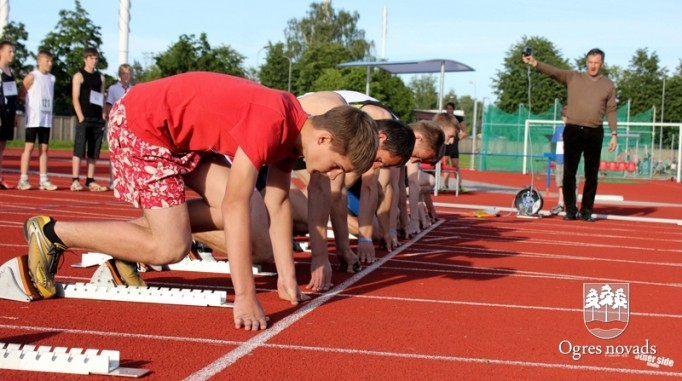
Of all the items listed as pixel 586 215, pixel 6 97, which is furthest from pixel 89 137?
pixel 586 215

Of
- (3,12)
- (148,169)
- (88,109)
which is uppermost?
(3,12)

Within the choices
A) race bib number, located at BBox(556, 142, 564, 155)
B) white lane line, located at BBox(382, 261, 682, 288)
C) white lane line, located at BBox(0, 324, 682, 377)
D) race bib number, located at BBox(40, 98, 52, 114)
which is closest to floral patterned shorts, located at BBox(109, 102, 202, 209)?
white lane line, located at BBox(0, 324, 682, 377)

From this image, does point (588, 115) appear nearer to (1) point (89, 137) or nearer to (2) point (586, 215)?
(2) point (586, 215)

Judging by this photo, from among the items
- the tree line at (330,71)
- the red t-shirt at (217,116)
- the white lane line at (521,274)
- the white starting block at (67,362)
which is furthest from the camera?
the tree line at (330,71)

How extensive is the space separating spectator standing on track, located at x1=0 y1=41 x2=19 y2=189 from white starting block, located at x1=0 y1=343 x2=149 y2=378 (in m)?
10.6

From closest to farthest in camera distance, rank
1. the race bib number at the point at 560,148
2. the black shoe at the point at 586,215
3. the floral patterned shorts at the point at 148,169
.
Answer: the floral patterned shorts at the point at 148,169 → the black shoe at the point at 586,215 → the race bib number at the point at 560,148

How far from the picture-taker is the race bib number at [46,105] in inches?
559

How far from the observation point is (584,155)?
13383 mm

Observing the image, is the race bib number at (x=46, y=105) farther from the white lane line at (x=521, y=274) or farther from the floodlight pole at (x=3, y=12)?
the floodlight pole at (x=3, y=12)

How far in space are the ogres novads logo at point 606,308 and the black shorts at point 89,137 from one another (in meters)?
9.70

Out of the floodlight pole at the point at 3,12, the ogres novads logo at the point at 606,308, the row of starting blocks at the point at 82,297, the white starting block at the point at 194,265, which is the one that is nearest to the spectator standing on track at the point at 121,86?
the white starting block at the point at 194,265

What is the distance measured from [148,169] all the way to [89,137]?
10.1 meters

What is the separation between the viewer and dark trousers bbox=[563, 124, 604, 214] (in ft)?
43.1

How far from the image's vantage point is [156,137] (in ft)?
16.1
